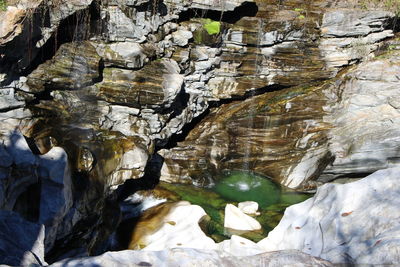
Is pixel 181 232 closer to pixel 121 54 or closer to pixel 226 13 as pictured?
pixel 121 54

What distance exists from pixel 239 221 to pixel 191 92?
14.8 feet

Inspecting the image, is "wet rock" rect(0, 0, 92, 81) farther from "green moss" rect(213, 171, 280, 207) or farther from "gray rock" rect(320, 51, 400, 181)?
"gray rock" rect(320, 51, 400, 181)

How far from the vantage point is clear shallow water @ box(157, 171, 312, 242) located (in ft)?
32.9

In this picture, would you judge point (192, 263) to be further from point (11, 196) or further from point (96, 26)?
point (96, 26)

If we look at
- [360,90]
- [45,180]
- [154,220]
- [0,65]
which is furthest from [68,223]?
[360,90]

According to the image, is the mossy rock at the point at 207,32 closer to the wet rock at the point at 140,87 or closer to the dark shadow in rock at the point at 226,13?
the dark shadow in rock at the point at 226,13

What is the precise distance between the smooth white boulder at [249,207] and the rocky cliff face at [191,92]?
6.50 feet

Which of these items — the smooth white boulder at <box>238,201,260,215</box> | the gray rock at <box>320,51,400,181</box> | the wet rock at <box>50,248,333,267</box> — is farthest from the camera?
the gray rock at <box>320,51,400,181</box>

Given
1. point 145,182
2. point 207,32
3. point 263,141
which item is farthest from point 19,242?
point 263,141

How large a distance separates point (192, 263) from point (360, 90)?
9566 millimetres

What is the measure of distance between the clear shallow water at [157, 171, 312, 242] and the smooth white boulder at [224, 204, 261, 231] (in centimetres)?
17

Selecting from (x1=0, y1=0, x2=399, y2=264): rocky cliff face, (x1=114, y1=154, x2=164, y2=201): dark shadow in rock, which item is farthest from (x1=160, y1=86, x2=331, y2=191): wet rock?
(x1=114, y1=154, x2=164, y2=201): dark shadow in rock

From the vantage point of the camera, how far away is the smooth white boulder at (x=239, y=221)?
973 centimetres

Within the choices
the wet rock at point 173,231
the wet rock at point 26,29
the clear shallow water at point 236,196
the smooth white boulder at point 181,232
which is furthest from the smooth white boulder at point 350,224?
the wet rock at point 26,29
